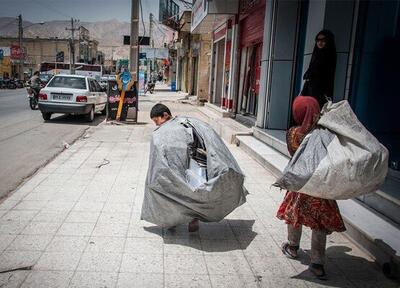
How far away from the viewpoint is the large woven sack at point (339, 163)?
2.82m

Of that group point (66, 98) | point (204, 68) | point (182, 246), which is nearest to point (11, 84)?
point (204, 68)

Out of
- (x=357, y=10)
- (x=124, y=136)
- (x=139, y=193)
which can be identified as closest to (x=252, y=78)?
(x=124, y=136)

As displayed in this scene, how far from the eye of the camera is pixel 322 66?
6008 millimetres

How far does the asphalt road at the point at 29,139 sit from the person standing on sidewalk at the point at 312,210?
4.21 m

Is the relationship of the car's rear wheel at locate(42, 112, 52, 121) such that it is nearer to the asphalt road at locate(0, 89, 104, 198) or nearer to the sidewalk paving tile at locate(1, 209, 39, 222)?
the asphalt road at locate(0, 89, 104, 198)

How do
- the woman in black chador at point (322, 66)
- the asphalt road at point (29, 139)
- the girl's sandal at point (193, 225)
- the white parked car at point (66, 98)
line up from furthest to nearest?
the white parked car at point (66, 98)
the asphalt road at point (29, 139)
the woman in black chador at point (322, 66)
the girl's sandal at point (193, 225)

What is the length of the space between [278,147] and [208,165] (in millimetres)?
4528

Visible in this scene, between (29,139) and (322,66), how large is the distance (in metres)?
7.55

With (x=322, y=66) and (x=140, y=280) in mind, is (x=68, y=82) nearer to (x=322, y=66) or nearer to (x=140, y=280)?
(x=322, y=66)

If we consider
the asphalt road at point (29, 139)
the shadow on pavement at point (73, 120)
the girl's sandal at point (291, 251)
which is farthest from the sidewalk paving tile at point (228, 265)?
the shadow on pavement at point (73, 120)

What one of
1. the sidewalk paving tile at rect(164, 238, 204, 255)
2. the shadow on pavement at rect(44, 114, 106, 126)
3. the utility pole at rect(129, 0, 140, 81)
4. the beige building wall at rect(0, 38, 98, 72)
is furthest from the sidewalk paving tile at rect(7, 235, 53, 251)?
the beige building wall at rect(0, 38, 98, 72)

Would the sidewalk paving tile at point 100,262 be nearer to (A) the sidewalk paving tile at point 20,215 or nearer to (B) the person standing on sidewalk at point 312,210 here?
(A) the sidewalk paving tile at point 20,215

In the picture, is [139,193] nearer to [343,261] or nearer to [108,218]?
[108,218]

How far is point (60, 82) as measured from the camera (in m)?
13.6
